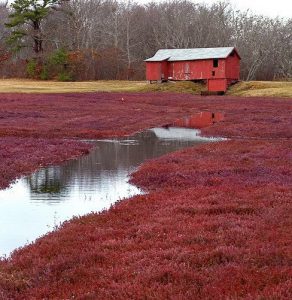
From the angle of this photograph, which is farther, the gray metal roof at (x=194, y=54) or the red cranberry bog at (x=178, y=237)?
the gray metal roof at (x=194, y=54)

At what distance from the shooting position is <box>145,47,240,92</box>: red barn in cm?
7500

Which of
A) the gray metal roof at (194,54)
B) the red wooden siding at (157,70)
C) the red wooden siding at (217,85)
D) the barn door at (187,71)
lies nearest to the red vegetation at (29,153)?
the red wooden siding at (217,85)

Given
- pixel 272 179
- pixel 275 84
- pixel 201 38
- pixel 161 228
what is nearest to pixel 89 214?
pixel 161 228

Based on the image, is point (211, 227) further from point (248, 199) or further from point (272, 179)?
point (272, 179)

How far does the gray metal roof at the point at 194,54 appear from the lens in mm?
75812

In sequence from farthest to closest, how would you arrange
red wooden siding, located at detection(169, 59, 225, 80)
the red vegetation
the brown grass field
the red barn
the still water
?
the red barn < red wooden siding, located at detection(169, 59, 225, 80) < the brown grass field < the red vegetation < the still water

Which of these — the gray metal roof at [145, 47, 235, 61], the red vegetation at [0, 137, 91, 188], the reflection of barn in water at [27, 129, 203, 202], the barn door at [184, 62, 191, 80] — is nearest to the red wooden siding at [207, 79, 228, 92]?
the gray metal roof at [145, 47, 235, 61]

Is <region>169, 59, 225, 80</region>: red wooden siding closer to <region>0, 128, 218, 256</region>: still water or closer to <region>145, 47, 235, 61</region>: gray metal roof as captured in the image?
<region>145, 47, 235, 61</region>: gray metal roof

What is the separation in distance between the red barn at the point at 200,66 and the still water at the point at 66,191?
4975cm

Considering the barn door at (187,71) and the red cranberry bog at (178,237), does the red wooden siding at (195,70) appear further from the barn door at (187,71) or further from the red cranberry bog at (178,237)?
the red cranberry bog at (178,237)

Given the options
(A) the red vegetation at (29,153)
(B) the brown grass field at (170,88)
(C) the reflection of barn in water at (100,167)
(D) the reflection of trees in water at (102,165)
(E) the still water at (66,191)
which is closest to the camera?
(E) the still water at (66,191)

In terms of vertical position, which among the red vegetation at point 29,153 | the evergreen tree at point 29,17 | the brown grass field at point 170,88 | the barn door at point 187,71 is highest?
the evergreen tree at point 29,17

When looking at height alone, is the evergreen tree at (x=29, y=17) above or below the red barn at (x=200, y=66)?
above

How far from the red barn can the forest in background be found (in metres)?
17.7
